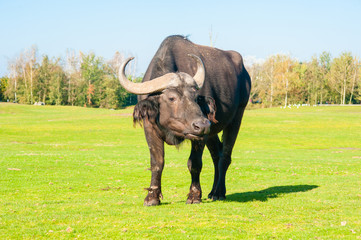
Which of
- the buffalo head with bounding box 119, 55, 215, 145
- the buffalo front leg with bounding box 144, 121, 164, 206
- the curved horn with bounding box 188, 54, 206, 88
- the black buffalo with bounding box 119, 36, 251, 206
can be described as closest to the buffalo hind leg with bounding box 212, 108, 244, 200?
the black buffalo with bounding box 119, 36, 251, 206

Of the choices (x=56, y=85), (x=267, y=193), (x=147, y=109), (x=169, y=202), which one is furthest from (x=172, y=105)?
(x=56, y=85)

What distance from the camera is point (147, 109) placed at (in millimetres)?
8352

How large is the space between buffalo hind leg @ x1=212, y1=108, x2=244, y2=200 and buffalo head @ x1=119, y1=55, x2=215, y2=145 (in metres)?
2.58

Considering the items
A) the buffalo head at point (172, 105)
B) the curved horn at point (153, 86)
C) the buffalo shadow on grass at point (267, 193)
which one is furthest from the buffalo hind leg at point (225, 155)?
the curved horn at point (153, 86)

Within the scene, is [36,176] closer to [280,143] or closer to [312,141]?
[280,143]

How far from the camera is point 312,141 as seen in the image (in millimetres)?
37062

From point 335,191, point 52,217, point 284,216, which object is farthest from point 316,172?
point 52,217

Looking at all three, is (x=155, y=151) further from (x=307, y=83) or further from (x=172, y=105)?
(x=307, y=83)

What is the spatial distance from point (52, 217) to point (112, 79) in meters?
98.7

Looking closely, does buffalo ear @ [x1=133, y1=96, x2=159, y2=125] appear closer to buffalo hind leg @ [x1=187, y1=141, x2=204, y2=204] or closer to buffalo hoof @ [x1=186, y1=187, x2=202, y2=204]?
buffalo hind leg @ [x1=187, y1=141, x2=204, y2=204]

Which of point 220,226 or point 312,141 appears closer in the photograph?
point 220,226

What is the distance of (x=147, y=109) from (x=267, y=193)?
5.05m

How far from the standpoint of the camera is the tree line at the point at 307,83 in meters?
104

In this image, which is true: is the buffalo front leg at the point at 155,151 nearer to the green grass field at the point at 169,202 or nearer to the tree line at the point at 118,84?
the green grass field at the point at 169,202
